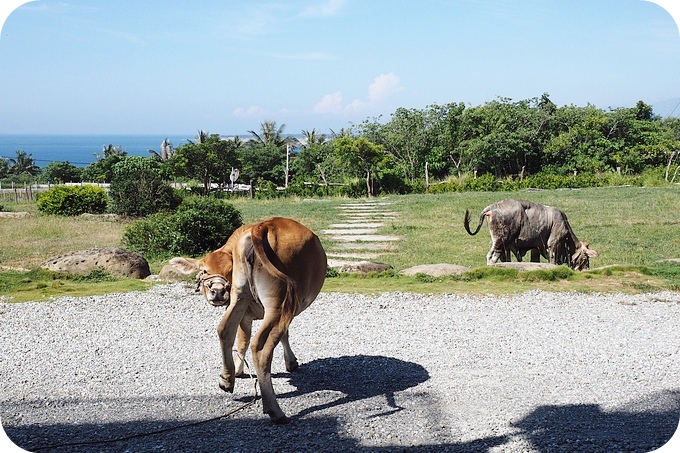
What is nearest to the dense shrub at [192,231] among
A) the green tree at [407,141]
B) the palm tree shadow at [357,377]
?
the palm tree shadow at [357,377]

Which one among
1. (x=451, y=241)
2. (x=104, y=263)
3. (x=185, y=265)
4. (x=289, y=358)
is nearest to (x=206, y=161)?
(x=451, y=241)

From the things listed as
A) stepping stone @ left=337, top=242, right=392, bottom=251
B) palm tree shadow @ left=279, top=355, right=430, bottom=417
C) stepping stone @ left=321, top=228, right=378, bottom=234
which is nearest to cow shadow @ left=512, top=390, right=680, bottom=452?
palm tree shadow @ left=279, top=355, right=430, bottom=417

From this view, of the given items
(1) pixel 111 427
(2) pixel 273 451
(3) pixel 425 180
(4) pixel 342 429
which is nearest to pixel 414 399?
(4) pixel 342 429

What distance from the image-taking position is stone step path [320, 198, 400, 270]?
1358cm

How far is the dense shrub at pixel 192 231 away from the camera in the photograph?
43.9 ft

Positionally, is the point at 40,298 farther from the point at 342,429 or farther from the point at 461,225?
the point at 461,225

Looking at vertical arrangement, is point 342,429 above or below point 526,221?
below

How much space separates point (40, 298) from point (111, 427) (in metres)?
4.96

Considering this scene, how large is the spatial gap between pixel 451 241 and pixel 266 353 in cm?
1160

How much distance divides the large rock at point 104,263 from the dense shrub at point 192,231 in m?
2.36

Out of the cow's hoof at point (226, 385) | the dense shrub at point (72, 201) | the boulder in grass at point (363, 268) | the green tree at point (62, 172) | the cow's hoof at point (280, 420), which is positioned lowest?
the cow's hoof at point (280, 420)

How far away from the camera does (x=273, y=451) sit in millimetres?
4227

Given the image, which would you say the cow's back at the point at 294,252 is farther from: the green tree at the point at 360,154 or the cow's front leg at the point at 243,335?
the green tree at the point at 360,154

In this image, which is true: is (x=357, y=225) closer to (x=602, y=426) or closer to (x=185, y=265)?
(x=185, y=265)
